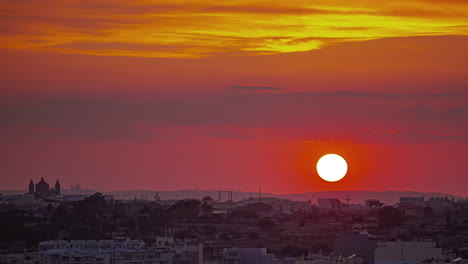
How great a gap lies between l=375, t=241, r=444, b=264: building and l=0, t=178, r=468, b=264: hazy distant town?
0.05 metres

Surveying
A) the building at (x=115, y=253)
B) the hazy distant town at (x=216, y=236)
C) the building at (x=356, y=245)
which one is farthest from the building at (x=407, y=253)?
the building at (x=115, y=253)

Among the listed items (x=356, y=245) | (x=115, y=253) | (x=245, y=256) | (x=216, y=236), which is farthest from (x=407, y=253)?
(x=216, y=236)

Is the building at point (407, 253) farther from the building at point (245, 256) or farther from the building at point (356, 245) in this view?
the building at point (245, 256)

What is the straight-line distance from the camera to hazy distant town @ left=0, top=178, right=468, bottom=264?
7825cm

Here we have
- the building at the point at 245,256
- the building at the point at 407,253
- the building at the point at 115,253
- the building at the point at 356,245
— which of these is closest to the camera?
the building at the point at 407,253

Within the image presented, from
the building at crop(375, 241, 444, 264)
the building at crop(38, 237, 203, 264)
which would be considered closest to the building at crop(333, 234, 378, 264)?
the building at crop(38, 237, 203, 264)

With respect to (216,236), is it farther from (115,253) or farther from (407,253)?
(407,253)

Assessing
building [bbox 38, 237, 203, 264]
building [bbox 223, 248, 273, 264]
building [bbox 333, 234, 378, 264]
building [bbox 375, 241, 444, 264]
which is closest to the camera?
building [bbox 375, 241, 444, 264]

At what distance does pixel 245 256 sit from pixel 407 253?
1945cm

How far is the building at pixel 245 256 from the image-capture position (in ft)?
274

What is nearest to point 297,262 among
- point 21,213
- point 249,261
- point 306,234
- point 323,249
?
point 249,261

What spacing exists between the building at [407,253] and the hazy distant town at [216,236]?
5 cm

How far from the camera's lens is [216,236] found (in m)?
122

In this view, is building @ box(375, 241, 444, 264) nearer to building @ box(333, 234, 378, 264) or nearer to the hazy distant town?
the hazy distant town
